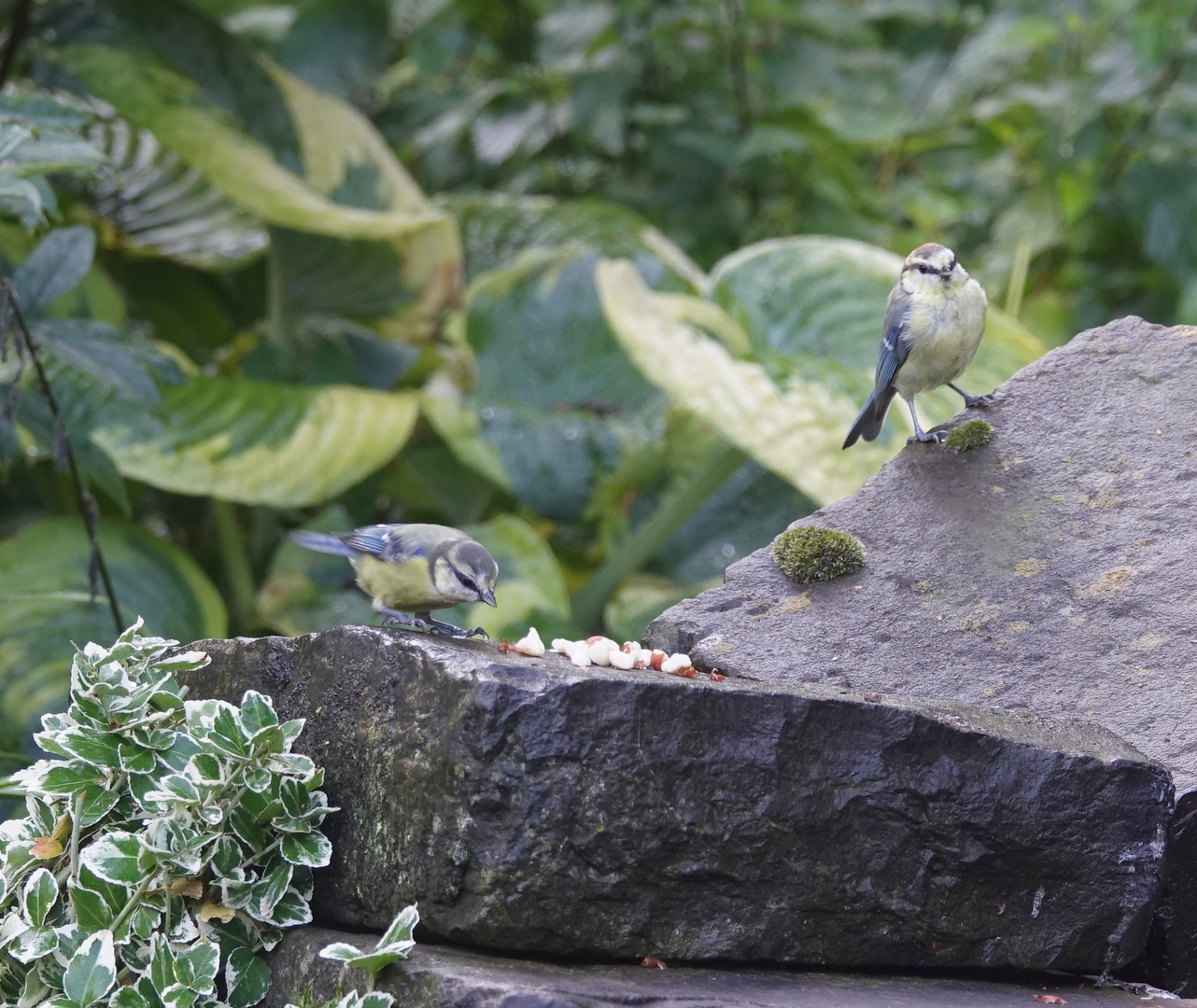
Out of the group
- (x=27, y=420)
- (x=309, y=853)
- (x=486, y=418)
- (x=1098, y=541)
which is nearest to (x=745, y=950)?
(x=309, y=853)

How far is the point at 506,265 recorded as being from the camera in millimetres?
5703

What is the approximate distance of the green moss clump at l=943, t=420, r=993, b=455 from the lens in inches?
123

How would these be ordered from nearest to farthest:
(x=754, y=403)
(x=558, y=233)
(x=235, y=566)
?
(x=754, y=403), (x=235, y=566), (x=558, y=233)

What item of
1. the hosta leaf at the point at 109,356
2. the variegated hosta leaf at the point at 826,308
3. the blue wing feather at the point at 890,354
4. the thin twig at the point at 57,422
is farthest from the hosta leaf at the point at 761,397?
the thin twig at the point at 57,422

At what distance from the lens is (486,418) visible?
4676 mm

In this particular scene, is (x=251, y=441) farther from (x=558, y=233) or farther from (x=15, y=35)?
(x=558, y=233)

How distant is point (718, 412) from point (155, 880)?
2253mm

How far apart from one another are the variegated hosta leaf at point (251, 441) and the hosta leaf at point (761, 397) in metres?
1.01

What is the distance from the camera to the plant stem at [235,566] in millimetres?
4812

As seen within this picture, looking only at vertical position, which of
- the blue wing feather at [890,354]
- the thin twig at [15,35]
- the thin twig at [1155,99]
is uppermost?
the thin twig at [1155,99]

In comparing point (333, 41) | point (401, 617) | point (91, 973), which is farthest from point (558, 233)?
point (91, 973)

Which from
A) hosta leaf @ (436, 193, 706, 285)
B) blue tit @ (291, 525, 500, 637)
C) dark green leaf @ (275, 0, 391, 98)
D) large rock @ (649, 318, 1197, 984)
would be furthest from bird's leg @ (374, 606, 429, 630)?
dark green leaf @ (275, 0, 391, 98)

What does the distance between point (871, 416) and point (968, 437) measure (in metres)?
0.29

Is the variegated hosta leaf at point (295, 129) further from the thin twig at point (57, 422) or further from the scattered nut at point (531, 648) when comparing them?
the scattered nut at point (531, 648)
